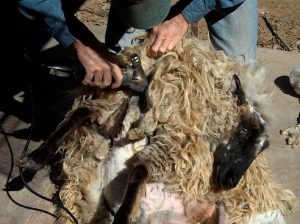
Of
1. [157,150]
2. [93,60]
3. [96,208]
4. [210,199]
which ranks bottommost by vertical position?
[96,208]

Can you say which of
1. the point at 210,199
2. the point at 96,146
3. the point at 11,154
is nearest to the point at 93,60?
the point at 96,146

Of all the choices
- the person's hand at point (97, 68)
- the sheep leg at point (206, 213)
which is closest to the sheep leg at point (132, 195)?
the sheep leg at point (206, 213)

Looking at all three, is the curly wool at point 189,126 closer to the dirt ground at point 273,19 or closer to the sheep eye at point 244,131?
the sheep eye at point 244,131

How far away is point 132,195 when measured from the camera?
7.01 feet

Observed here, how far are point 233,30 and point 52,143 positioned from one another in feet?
4.08

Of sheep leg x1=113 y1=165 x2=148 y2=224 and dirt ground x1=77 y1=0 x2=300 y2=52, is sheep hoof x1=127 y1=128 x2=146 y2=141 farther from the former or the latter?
dirt ground x1=77 y1=0 x2=300 y2=52

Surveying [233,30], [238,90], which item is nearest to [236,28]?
[233,30]

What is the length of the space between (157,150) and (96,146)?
34 centimetres

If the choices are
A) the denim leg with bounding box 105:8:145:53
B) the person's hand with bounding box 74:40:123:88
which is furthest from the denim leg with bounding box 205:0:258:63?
the person's hand with bounding box 74:40:123:88

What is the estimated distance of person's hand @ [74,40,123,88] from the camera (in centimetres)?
235

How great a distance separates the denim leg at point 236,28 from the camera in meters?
3.00

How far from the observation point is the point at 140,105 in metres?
2.38

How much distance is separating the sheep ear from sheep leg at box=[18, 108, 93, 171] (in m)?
0.62

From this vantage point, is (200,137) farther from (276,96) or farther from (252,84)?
(276,96)
